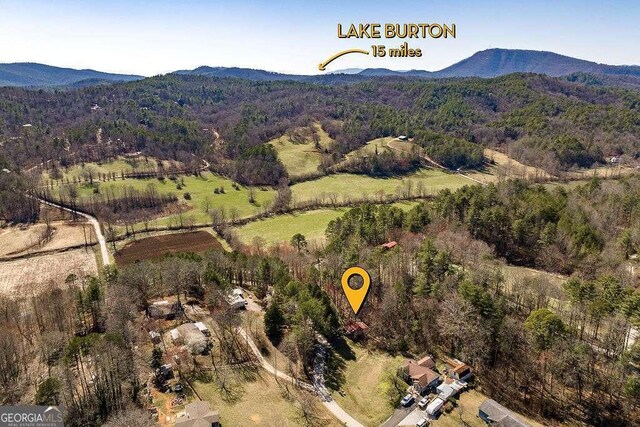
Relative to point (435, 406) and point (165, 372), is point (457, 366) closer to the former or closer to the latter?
point (435, 406)

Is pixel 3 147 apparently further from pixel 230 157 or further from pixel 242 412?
pixel 242 412

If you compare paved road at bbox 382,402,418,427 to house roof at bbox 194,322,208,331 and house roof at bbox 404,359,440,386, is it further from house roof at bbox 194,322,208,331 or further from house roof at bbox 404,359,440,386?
house roof at bbox 194,322,208,331

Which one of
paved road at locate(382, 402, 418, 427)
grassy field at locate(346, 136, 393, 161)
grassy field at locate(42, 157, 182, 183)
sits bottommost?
paved road at locate(382, 402, 418, 427)

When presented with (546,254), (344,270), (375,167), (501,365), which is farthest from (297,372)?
(375,167)

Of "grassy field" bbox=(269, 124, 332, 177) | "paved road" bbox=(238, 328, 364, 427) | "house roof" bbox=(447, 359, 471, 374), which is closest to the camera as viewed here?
"paved road" bbox=(238, 328, 364, 427)

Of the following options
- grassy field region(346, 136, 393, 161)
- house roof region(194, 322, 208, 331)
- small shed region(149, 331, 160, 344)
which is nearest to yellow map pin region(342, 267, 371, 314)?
house roof region(194, 322, 208, 331)

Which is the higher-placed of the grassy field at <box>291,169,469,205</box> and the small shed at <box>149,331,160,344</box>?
the grassy field at <box>291,169,469,205</box>

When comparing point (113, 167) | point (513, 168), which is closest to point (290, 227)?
point (113, 167)
